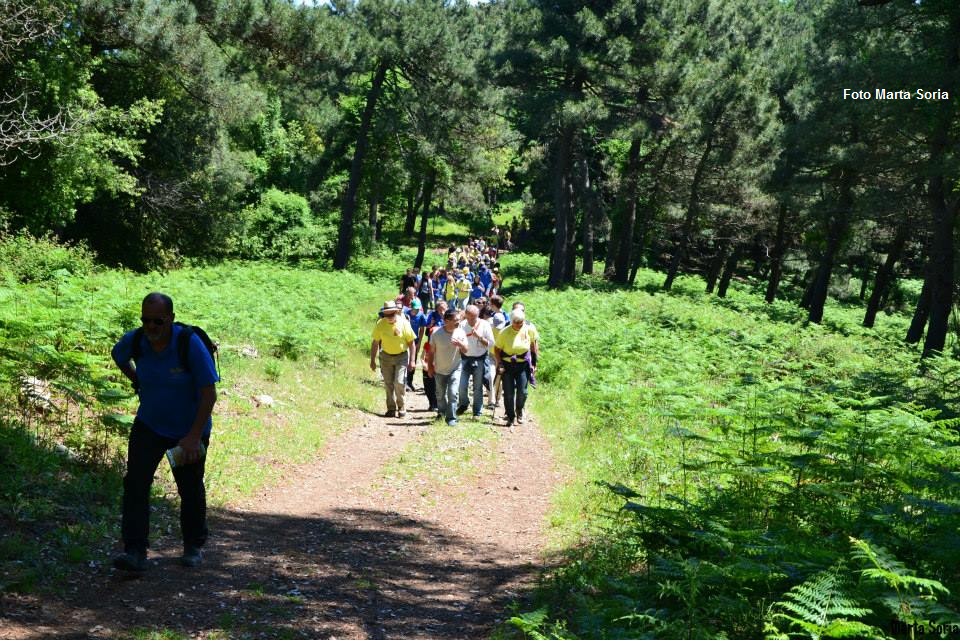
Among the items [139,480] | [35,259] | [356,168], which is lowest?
[139,480]

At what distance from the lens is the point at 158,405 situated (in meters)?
5.78

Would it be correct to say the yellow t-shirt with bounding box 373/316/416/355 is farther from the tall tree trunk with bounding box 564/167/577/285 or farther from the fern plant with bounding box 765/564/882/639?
the tall tree trunk with bounding box 564/167/577/285

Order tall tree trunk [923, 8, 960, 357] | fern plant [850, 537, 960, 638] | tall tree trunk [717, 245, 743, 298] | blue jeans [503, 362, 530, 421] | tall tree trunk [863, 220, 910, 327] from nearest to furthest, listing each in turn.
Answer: fern plant [850, 537, 960, 638] → blue jeans [503, 362, 530, 421] → tall tree trunk [923, 8, 960, 357] → tall tree trunk [863, 220, 910, 327] → tall tree trunk [717, 245, 743, 298]

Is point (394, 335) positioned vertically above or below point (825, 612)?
above

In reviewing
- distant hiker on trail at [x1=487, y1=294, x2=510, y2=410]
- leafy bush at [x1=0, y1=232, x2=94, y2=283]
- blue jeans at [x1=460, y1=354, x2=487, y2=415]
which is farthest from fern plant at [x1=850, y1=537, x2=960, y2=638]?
leafy bush at [x1=0, y1=232, x2=94, y2=283]

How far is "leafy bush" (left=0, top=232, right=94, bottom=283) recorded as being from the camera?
1748 cm

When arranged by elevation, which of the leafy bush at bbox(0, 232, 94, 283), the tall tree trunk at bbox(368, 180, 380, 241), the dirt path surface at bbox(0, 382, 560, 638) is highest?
the tall tree trunk at bbox(368, 180, 380, 241)

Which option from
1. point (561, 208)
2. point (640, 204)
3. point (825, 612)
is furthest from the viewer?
point (640, 204)

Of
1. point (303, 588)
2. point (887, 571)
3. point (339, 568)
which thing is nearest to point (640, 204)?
point (339, 568)

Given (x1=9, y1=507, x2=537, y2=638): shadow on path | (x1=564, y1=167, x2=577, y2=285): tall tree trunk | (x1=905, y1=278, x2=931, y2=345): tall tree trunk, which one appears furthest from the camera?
(x1=564, y1=167, x2=577, y2=285): tall tree trunk

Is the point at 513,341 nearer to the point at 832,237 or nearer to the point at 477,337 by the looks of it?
the point at 477,337

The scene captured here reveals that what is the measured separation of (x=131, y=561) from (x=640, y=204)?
Result: 4206cm

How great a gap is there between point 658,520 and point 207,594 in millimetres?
3307

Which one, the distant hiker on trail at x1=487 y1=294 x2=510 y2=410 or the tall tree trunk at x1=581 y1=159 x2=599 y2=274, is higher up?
the tall tree trunk at x1=581 y1=159 x2=599 y2=274
